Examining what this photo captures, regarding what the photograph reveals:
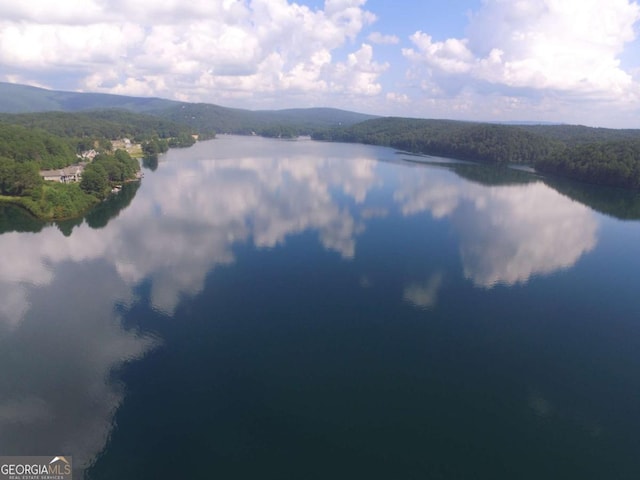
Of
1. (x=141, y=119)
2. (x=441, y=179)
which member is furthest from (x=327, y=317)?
(x=141, y=119)

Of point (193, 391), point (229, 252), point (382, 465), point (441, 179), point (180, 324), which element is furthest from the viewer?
point (441, 179)

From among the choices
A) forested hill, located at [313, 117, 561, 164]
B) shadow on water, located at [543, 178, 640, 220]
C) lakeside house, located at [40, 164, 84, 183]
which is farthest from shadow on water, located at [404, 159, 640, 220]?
lakeside house, located at [40, 164, 84, 183]

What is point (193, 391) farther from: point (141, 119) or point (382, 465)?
point (141, 119)

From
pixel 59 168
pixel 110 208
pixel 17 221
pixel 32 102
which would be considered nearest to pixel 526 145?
pixel 110 208

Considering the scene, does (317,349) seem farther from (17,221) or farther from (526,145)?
(526,145)

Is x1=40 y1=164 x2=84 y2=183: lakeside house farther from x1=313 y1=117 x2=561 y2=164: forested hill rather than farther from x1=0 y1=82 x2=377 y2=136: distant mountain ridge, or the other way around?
x1=0 y1=82 x2=377 y2=136: distant mountain ridge

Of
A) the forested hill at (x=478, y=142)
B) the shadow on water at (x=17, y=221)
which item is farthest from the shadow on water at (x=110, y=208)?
the forested hill at (x=478, y=142)

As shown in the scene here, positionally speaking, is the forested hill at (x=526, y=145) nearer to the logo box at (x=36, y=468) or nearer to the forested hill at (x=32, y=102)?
the logo box at (x=36, y=468)

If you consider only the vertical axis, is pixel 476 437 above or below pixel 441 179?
below
